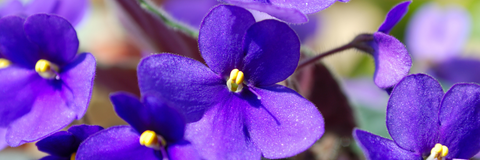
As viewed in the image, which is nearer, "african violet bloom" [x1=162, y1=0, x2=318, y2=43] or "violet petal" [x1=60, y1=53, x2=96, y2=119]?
"violet petal" [x1=60, y1=53, x2=96, y2=119]

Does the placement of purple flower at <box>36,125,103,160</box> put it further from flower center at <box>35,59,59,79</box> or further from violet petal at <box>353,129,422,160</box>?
violet petal at <box>353,129,422,160</box>

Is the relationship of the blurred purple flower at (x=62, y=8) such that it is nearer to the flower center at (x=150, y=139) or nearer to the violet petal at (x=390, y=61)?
the flower center at (x=150, y=139)

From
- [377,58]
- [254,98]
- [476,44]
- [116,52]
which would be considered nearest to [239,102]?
[254,98]

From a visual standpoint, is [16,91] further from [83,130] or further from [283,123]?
[283,123]

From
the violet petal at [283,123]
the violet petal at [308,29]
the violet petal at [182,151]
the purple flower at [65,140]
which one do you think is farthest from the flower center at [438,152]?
the violet petal at [308,29]

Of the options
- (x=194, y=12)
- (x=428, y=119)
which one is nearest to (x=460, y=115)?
(x=428, y=119)

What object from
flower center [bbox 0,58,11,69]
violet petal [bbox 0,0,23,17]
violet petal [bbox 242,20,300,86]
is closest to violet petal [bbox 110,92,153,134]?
violet petal [bbox 242,20,300,86]
